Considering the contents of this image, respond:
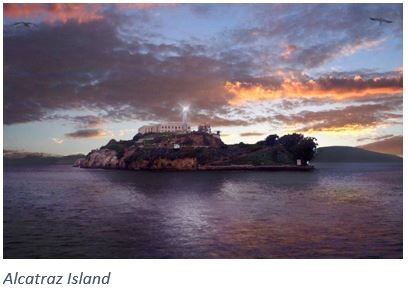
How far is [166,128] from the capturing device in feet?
31.1

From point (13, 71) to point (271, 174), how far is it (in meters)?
9.58

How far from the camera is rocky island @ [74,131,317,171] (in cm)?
1023

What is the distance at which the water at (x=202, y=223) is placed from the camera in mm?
6898

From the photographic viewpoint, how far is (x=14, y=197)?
40.2ft

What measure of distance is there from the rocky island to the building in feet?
0.59

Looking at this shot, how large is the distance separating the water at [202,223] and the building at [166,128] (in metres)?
1.71

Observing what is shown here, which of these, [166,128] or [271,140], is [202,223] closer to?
[166,128]
